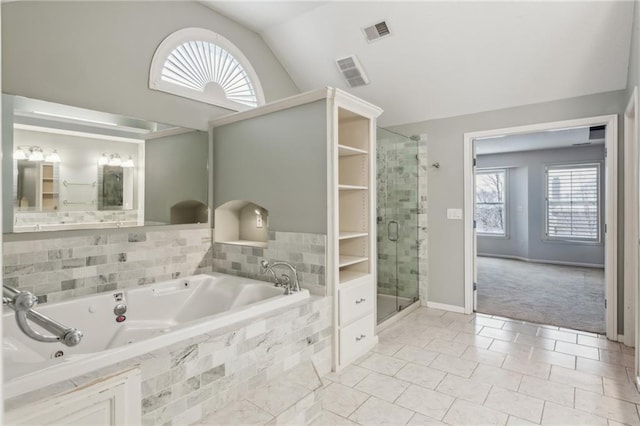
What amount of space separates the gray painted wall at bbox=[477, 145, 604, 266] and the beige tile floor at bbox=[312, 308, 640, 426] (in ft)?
13.8

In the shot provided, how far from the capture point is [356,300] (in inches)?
120

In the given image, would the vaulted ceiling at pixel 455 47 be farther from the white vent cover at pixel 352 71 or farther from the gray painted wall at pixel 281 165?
the gray painted wall at pixel 281 165

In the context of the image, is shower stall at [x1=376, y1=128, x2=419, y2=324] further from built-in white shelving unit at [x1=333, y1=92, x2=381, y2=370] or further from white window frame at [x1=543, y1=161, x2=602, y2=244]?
white window frame at [x1=543, y1=161, x2=602, y2=244]

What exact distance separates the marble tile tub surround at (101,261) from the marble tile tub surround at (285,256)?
0.24 m

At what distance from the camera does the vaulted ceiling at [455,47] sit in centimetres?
306

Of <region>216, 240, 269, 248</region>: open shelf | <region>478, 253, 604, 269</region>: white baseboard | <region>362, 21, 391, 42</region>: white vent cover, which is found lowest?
<region>478, 253, 604, 269</region>: white baseboard

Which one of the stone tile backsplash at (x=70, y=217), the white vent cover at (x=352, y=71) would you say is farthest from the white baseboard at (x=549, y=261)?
the stone tile backsplash at (x=70, y=217)

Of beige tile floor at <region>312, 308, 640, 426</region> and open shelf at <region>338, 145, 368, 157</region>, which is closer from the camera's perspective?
beige tile floor at <region>312, 308, 640, 426</region>

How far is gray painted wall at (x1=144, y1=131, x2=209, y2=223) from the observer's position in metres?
3.17

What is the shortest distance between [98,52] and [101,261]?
61.7 inches

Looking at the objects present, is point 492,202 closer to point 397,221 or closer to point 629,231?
point 397,221

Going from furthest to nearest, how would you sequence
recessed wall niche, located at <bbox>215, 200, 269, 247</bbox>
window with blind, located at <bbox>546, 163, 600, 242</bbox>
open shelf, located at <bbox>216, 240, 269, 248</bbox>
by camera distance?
1. window with blind, located at <bbox>546, 163, 600, 242</bbox>
2. recessed wall niche, located at <bbox>215, 200, 269, 247</bbox>
3. open shelf, located at <bbox>216, 240, 269, 248</bbox>

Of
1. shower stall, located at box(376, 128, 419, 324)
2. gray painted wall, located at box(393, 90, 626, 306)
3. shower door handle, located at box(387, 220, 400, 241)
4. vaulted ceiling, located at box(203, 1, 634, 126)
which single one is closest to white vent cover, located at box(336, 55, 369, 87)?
vaulted ceiling, located at box(203, 1, 634, 126)

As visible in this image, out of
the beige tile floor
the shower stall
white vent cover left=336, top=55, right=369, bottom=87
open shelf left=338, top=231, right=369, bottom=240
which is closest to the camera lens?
the beige tile floor
